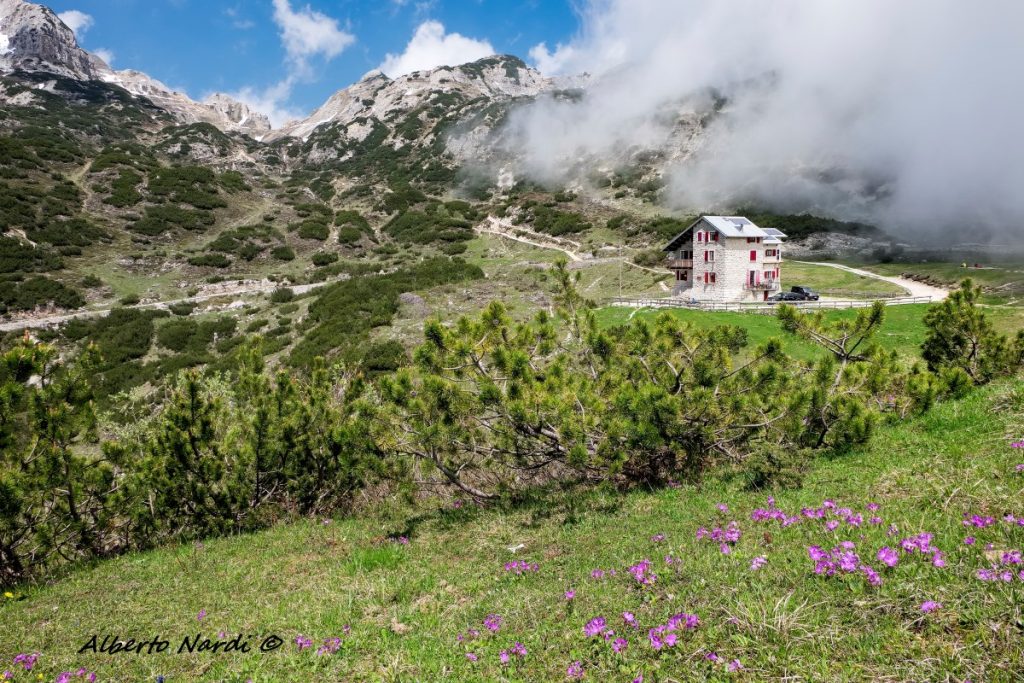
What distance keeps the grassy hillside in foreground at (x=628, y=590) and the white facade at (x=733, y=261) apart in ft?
110

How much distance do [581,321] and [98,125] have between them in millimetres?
123445

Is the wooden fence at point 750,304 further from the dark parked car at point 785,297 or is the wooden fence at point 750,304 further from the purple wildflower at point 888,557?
the purple wildflower at point 888,557

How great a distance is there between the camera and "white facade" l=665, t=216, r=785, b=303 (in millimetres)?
38875

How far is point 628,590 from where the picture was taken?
4.38 metres

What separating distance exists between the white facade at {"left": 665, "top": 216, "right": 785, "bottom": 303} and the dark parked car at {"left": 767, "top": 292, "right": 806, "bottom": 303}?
157cm

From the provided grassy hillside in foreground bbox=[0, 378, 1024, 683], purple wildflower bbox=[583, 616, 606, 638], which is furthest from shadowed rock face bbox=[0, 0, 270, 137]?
purple wildflower bbox=[583, 616, 606, 638]

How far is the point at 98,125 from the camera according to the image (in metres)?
95.2

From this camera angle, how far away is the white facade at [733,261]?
3888 cm

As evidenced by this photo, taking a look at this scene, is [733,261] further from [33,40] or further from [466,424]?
[33,40]

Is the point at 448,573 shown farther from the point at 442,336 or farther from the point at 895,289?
the point at 895,289


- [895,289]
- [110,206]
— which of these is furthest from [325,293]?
[110,206]

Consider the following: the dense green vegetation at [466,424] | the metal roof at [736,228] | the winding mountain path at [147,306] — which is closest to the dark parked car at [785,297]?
the metal roof at [736,228]

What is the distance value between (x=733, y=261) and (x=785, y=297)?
481cm

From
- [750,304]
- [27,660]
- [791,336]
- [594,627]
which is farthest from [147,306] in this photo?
[594,627]
